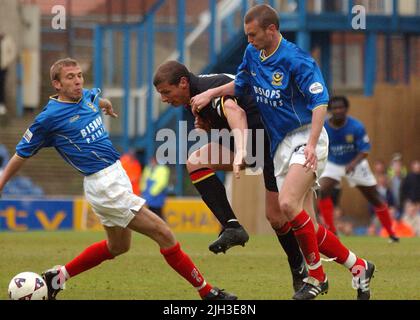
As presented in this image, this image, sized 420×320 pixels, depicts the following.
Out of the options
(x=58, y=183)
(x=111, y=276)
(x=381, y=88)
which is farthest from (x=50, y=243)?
(x=58, y=183)

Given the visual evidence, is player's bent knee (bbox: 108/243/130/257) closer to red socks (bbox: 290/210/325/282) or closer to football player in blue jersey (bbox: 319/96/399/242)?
red socks (bbox: 290/210/325/282)

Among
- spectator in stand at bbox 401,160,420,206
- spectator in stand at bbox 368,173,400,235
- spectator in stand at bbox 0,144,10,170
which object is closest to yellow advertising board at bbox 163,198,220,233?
spectator in stand at bbox 368,173,400,235

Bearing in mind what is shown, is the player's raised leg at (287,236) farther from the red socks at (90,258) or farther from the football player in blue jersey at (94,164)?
the red socks at (90,258)

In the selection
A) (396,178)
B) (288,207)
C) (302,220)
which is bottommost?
(396,178)

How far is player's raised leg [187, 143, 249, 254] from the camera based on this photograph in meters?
9.69

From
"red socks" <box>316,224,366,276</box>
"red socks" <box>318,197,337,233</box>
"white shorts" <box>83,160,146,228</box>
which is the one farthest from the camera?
"red socks" <box>318,197,337,233</box>

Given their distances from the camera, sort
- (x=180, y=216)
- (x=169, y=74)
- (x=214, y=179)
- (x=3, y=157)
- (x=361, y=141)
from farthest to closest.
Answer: (x=3, y=157)
(x=180, y=216)
(x=361, y=141)
(x=214, y=179)
(x=169, y=74)

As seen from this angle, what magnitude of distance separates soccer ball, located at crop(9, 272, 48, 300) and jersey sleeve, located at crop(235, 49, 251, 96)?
7.36ft

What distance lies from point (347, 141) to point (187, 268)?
8468mm

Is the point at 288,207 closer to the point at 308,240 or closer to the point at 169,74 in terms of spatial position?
the point at 308,240

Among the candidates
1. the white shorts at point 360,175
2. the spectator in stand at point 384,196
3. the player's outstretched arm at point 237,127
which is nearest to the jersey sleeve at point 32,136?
the player's outstretched arm at point 237,127

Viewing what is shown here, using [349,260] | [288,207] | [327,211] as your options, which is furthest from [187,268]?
[327,211]

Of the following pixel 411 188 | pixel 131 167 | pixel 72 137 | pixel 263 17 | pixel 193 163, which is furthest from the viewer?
pixel 131 167

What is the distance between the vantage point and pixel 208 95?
9547mm
